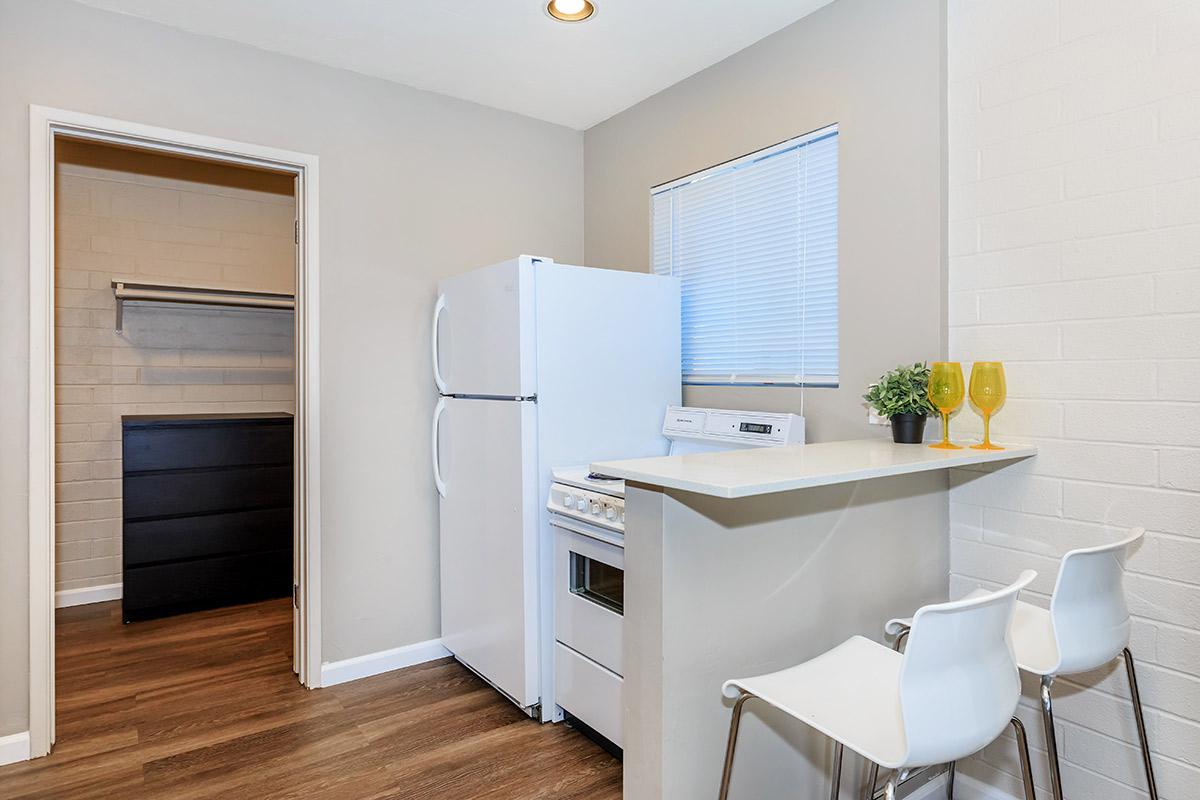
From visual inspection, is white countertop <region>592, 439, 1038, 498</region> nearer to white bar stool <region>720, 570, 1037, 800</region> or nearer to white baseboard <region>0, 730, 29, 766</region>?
white bar stool <region>720, 570, 1037, 800</region>

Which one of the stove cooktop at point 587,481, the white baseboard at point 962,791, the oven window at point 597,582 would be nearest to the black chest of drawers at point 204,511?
the stove cooktop at point 587,481

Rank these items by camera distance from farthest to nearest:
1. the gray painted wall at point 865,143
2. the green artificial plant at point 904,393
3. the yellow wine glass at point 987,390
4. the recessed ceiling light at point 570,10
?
the recessed ceiling light at point 570,10
the gray painted wall at point 865,143
the green artificial plant at point 904,393
the yellow wine glass at point 987,390

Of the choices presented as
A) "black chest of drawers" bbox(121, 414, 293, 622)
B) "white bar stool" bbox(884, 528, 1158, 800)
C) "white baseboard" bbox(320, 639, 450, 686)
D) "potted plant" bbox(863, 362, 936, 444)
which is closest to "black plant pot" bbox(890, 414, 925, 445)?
"potted plant" bbox(863, 362, 936, 444)

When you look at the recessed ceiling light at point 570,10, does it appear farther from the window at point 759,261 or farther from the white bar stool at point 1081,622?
the white bar stool at point 1081,622

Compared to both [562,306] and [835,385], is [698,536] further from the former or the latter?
[562,306]

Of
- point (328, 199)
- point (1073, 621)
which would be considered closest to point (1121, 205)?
point (1073, 621)

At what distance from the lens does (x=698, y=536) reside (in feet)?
4.93

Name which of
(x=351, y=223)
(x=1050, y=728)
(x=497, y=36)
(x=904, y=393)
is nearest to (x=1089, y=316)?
(x=904, y=393)

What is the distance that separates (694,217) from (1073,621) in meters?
2.06

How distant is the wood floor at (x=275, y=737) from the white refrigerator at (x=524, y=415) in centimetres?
21

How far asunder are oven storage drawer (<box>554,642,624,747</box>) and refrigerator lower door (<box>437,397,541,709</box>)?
0.33 ft

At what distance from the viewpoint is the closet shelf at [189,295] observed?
3779mm

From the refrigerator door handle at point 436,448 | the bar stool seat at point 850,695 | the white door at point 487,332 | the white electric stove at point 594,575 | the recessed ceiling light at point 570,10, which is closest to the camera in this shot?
the bar stool seat at point 850,695

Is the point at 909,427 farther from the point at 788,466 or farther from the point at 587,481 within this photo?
the point at 587,481
